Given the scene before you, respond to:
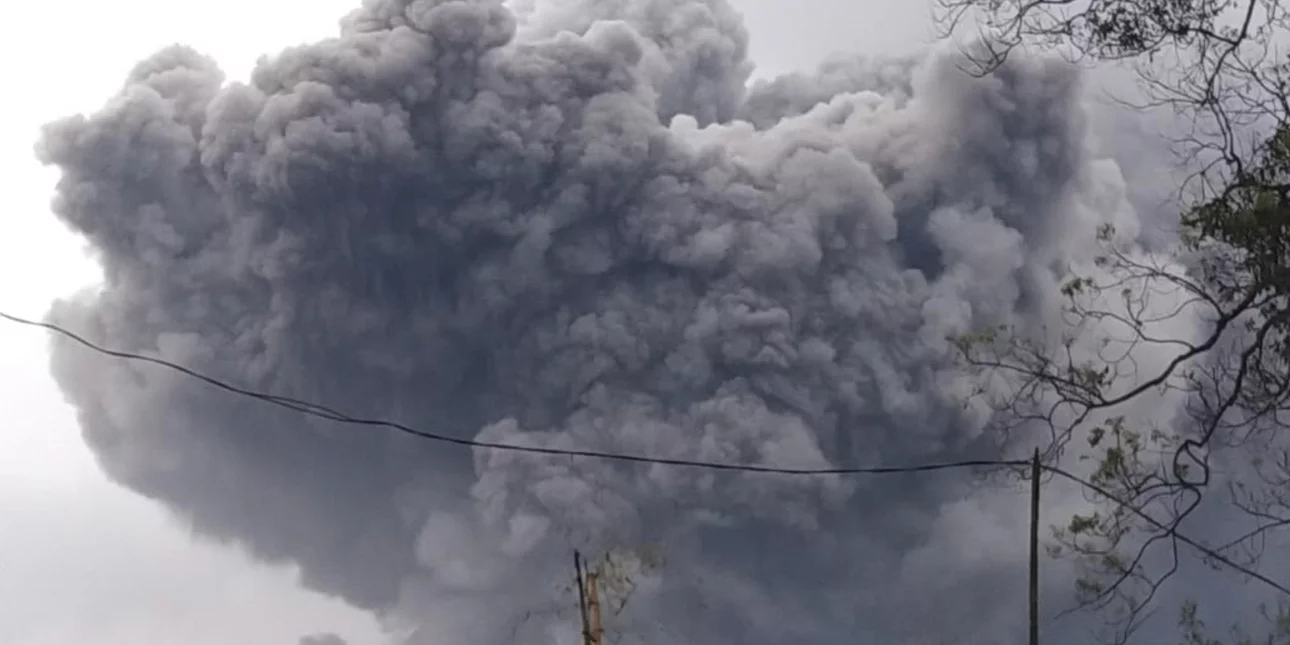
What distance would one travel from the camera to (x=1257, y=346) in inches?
359

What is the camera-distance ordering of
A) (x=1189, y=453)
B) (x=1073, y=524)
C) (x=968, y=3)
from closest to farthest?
(x=968, y=3), (x=1189, y=453), (x=1073, y=524)

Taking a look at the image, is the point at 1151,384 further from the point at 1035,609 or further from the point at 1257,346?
the point at 1035,609

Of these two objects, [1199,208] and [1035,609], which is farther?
[1035,609]

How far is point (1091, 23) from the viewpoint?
30.2ft

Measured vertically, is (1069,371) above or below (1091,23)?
below

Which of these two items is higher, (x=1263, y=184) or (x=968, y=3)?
(x=968, y=3)

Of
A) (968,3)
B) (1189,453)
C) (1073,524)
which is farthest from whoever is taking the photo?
(1073,524)

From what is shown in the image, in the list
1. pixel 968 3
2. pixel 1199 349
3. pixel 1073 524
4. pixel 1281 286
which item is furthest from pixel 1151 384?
pixel 968 3

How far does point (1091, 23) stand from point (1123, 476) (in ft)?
9.29

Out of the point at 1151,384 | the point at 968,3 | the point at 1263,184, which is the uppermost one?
the point at 968,3

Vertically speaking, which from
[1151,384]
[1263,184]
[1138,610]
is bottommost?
[1138,610]

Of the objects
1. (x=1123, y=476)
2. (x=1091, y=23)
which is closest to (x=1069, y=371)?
(x=1123, y=476)

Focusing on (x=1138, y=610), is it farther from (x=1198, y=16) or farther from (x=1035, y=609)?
(x=1198, y=16)

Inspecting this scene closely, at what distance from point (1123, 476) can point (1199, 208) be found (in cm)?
180
